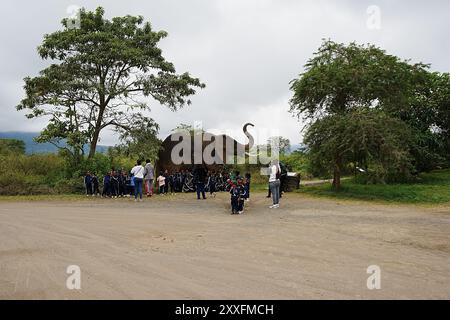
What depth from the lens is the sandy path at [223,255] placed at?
5383 mm

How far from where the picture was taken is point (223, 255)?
23.8 feet

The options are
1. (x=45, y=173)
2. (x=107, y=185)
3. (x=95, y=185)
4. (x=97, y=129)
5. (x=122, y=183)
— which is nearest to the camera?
(x=107, y=185)

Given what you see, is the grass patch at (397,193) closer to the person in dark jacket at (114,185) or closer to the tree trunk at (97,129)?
the person in dark jacket at (114,185)

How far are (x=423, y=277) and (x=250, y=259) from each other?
275 cm

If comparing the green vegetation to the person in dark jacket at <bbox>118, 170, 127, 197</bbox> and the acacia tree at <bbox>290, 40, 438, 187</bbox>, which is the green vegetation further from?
the acacia tree at <bbox>290, 40, 438, 187</bbox>

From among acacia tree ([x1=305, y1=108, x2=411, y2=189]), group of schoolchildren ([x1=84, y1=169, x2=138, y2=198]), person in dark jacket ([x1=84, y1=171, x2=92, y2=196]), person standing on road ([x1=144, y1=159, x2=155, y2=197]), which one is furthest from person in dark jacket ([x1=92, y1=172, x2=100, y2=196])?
acacia tree ([x1=305, y1=108, x2=411, y2=189])

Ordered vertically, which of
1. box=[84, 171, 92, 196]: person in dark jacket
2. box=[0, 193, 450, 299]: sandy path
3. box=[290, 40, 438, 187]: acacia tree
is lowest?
box=[0, 193, 450, 299]: sandy path

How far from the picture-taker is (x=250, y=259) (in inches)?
275

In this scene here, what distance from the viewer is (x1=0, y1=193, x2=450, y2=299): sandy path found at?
17.7 ft

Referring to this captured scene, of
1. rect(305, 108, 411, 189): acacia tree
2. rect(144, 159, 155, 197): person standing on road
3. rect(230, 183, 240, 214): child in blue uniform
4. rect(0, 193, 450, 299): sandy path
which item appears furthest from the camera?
rect(144, 159, 155, 197): person standing on road

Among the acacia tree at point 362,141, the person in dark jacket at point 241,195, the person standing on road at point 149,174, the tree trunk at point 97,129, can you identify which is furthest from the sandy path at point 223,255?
the tree trunk at point 97,129

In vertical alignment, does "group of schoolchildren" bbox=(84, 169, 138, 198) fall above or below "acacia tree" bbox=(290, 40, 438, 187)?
below

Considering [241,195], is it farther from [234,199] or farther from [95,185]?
[95,185]

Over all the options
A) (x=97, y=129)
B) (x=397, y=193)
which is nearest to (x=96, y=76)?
(x=97, y=129)
